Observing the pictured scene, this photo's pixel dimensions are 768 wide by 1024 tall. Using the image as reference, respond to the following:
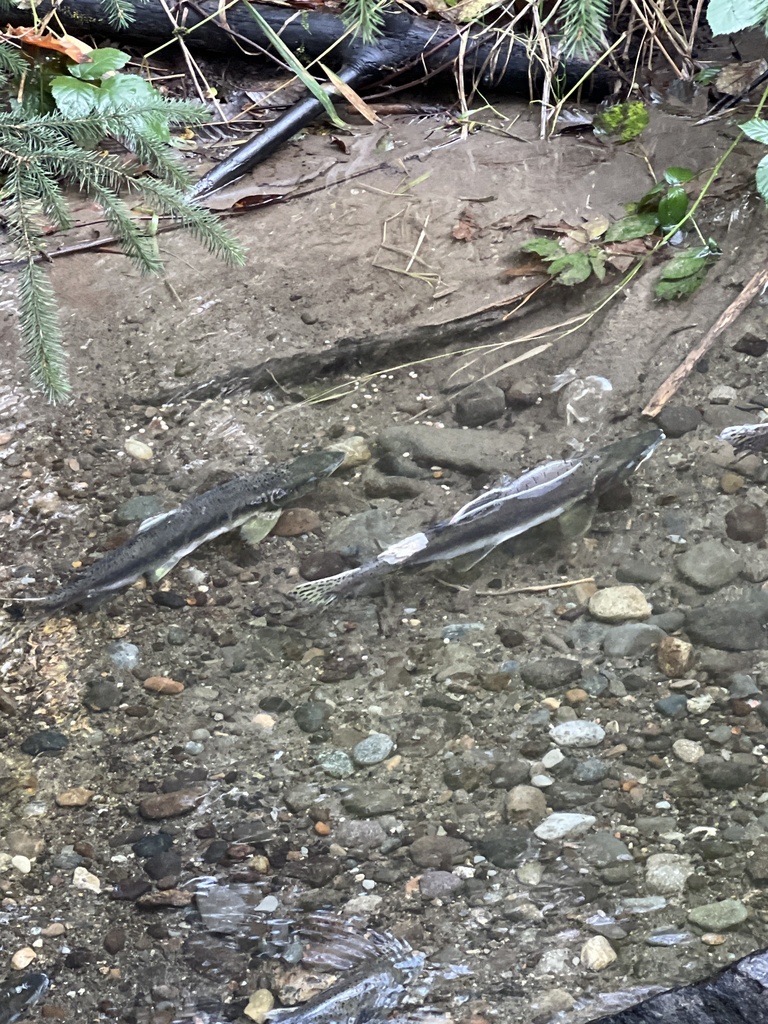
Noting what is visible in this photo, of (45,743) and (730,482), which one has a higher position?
(730,482)

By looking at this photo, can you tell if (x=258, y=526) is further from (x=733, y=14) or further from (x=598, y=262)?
(x=733, y=14)

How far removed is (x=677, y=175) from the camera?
3408 millimetres

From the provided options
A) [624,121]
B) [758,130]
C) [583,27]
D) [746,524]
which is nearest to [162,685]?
[746,524]

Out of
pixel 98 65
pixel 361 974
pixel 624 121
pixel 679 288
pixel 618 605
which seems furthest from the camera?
pixel 624 121

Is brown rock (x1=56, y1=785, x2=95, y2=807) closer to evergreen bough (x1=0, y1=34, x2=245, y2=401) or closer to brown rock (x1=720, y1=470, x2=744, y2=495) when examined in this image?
evergreen bough (x1=0, y1=34, x2=245, y2=401)

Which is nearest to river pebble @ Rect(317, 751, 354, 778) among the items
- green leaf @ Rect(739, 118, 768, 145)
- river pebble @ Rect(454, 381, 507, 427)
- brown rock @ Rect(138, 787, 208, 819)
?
brown rock @ Rect(138, 787, 208, 819)

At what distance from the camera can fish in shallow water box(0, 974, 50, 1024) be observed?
161 centimetres

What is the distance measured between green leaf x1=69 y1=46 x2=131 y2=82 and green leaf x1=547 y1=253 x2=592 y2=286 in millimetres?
2003

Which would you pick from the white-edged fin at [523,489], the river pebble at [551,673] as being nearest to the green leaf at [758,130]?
the white-edged fin at [523,489]

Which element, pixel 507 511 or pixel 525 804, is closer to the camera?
pixel 525 804

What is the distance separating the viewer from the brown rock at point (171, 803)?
6.42 feet

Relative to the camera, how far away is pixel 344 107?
4.14 meters

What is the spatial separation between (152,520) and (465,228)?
1.80 m

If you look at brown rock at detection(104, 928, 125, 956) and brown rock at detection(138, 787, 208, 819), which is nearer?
brown rock at detection(104, 928, 125, 956)
